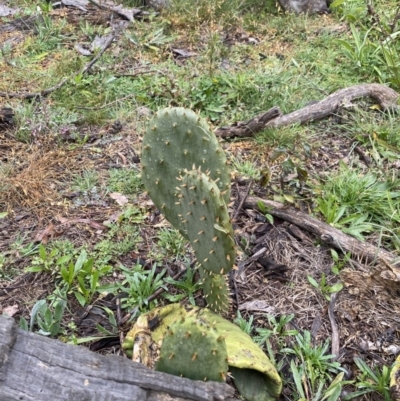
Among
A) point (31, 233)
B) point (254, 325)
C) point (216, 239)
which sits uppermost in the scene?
point (216, 239)

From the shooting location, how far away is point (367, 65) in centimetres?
434

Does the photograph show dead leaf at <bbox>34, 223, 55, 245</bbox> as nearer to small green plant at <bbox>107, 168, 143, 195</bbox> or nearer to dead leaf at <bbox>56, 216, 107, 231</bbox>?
dead leaf at <bbox>56, 216, 107, 231</bbox>

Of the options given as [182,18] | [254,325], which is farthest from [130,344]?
[182,18]

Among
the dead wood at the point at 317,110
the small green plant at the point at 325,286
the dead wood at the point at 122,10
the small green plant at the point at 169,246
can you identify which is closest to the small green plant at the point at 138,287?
the small green plant at the point at 169,246

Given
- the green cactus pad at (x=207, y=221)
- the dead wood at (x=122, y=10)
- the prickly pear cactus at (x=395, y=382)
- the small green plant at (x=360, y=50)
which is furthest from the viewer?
the dead wood at (x=122, y=10)

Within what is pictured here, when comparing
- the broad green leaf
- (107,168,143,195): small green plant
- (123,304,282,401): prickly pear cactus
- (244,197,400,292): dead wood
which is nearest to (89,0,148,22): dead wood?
(107,168,143,195): small green plant

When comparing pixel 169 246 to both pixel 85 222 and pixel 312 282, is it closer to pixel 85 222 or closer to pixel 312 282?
pixel 85 222

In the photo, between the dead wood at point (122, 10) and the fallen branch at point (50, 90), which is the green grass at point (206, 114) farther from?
the dead wood at point (122, 10)

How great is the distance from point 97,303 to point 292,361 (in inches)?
38.2

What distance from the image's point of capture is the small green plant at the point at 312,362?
6.81ft

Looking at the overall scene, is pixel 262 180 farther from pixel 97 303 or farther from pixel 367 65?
pixel 367 65

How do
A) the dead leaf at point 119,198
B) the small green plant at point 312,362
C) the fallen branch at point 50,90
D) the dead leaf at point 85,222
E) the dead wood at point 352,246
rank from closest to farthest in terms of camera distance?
the small green plant at point 312,362 → the dead wood at point 352,246 → the dead leaf at point 85,222 → the dead leaf at point 119,198 → the fallen branch at point 50,90

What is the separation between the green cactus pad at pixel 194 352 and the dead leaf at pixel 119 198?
1528 mm

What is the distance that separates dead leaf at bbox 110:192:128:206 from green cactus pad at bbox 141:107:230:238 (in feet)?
3.24
